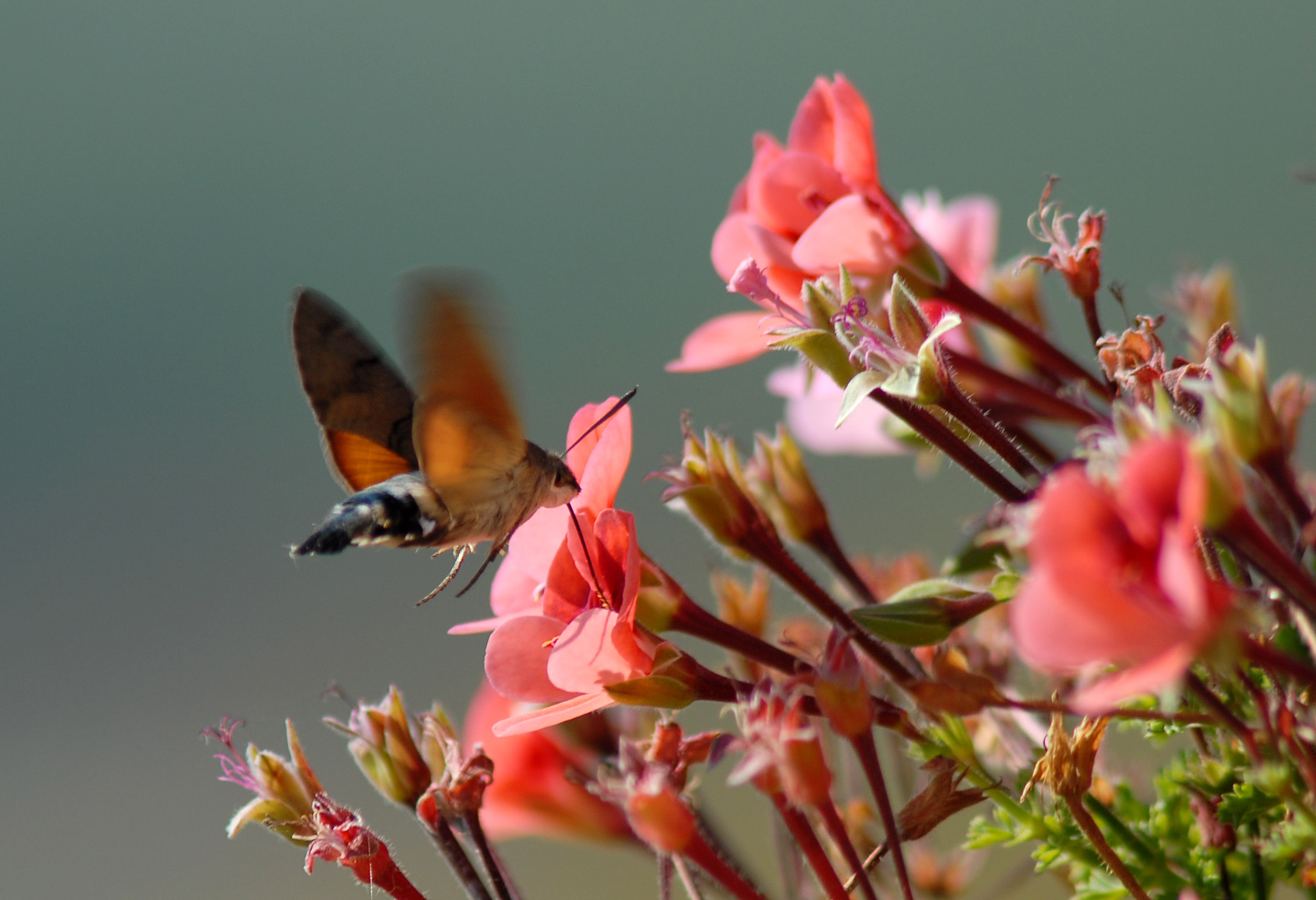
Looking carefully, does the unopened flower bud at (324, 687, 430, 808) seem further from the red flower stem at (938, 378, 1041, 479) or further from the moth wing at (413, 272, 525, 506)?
the red flower stem at (938, 378, 1041, 479)

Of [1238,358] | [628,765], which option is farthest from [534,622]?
[1238,358]

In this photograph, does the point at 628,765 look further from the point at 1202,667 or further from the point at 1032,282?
the point at 1032,282

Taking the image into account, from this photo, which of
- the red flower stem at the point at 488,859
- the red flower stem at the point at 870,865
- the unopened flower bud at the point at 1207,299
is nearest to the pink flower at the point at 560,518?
the red flower stem at the point at 488,859

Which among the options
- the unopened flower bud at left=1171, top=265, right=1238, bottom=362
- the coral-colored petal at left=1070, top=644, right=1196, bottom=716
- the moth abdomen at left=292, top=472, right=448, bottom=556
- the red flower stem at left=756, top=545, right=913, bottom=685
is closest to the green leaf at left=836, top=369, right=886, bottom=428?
the red flower stem at left=756, top=545, right=913, bottom=685

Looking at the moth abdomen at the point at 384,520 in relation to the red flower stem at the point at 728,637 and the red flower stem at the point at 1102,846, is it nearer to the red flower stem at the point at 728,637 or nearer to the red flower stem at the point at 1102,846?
the red flower stem at the point at 728,637

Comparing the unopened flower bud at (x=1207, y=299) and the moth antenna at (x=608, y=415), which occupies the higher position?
the moth antenna at (x=608, y=415)

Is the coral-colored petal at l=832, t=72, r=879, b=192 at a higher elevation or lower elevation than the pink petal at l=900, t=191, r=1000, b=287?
higher
